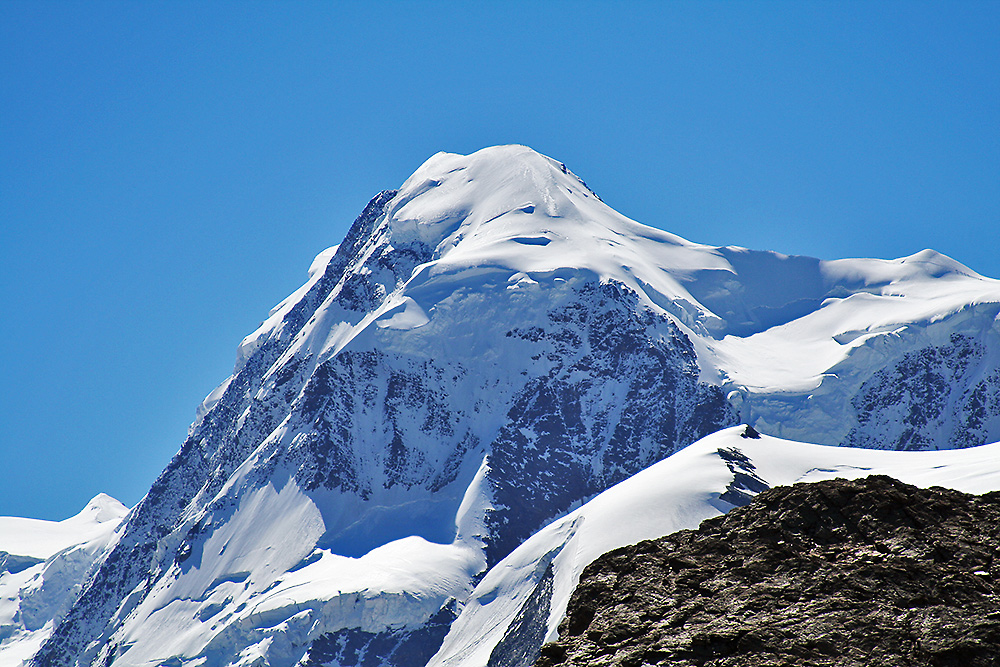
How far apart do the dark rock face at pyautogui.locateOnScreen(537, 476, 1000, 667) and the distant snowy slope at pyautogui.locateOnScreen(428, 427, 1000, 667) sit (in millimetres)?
79391

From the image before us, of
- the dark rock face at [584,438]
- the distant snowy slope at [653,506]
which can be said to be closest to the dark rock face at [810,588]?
the distant snowy slope at [653,506]

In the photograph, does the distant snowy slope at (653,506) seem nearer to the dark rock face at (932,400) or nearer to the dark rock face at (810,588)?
the dark rock face at (932,400)

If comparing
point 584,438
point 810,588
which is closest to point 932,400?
point 584,438

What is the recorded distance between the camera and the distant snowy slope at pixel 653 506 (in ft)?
360

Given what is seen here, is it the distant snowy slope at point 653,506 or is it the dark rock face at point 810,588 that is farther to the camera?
the distant snowy slope at point 653,506

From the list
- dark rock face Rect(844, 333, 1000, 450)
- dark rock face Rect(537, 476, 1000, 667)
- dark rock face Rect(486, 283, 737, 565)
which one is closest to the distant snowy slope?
dark rock face Rect(486, 283, 737, 565)

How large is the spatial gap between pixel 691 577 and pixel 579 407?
18099cm

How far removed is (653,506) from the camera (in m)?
119

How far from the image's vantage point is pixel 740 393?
193000 mm

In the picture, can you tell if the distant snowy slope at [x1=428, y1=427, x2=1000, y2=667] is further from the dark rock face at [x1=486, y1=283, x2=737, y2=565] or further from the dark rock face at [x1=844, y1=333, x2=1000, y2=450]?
the dark rock face at [x1=844, y1=333, x2=1000, y2=450]

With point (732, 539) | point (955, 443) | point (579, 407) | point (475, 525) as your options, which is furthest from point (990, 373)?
point (732, 539)

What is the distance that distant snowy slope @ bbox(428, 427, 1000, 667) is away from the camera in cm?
10981

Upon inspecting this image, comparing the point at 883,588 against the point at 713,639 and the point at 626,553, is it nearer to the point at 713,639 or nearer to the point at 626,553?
the point at 713,639

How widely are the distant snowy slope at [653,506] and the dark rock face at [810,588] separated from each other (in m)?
79.4
